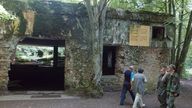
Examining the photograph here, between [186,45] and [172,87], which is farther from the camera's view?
[186,45]

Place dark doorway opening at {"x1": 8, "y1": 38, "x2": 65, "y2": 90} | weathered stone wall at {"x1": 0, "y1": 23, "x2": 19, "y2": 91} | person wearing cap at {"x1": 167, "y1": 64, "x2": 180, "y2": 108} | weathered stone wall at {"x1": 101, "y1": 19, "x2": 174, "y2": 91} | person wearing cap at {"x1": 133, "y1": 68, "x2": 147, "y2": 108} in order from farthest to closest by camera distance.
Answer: dark doorway opening at {"x1": 8, "y1": 38, "x2": 65, "y2": 90} < weathered stone wall at {"x1": 101, "y1": 19, "x2": 174, "y2": 91} < weathered stone wall at {"x1": 0, "y1": 23, "x2": 19, "y2": 91} < person wearing cap at {"x1": 133, "y1": 68, "x2": 147, "y2": 108} < person wearing cap at {"x1": 167, "y1": 64, "x2": 180, "y2": 108}

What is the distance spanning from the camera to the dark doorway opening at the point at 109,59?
770 inches

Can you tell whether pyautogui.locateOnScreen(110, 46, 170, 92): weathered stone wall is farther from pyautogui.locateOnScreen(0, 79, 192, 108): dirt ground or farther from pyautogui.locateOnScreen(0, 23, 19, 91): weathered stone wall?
pyautogui.locateOnScreen(0, 23, 19, 91): weathered stone wall

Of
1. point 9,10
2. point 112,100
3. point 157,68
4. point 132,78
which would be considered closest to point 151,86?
point 157,68

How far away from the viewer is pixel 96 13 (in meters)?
16.8

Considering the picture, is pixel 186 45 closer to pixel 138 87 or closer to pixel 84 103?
pixel 138 87

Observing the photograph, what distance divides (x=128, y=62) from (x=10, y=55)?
6.37 m

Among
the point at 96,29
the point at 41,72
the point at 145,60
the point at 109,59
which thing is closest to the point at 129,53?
the point at 145,60

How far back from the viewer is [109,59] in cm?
Answer: 1972

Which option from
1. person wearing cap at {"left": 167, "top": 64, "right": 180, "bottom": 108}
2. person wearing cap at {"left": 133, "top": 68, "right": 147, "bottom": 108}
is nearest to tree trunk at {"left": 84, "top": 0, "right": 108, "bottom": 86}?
person wearing cap at {"left": 133, "top": 68, "right": 147, "bottom": 108}

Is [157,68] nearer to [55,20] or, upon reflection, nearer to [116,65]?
[116,65]

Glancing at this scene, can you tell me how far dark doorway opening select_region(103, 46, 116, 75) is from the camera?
19.5 meters

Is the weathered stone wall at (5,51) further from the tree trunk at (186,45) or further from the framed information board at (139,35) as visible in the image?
the tree trunk at (186,45)

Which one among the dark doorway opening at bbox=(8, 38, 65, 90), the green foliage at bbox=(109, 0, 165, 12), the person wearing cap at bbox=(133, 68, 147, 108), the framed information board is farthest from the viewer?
the green foliage at bbox=(109, 0, 165, 12)
